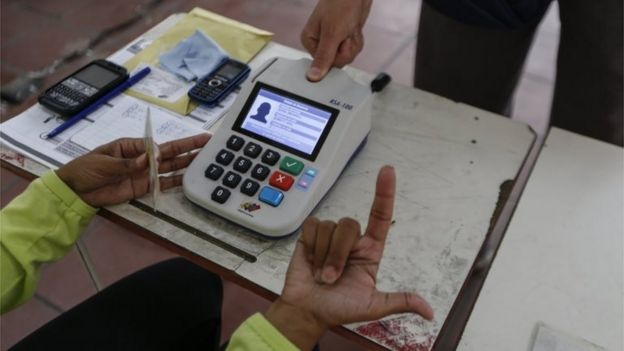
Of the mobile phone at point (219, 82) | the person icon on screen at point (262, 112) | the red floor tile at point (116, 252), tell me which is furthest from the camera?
the red floor tile at point (116, 252)

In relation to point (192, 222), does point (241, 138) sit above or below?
above

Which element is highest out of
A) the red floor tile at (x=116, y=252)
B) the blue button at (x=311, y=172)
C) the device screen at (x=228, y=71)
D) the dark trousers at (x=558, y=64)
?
the dark trousers at (x=558, y=64)

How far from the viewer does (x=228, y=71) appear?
1023 mm

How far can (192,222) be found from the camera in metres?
0.79

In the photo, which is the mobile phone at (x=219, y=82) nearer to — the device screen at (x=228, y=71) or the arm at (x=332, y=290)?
the device screen at (x=228, y=71)

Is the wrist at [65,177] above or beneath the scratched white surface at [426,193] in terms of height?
beneath

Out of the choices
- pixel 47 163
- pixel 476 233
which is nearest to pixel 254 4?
pixel 47 163

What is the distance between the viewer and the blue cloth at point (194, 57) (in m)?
1.02

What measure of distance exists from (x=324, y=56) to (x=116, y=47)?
4.70 ft

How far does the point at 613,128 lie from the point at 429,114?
0.43 m

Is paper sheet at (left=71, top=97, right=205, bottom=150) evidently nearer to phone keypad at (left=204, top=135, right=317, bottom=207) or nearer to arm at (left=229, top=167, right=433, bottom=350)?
phone keypad at (left=204, top=135, right=317, bottom=207)

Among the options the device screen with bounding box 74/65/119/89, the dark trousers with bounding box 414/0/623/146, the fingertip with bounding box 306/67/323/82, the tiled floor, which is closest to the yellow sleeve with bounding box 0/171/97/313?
the device screen with bounding box 74/65/119/89

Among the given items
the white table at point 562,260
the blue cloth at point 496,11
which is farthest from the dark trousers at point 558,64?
the white table at point 562,260

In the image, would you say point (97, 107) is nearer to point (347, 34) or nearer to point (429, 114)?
point (347, 34)
